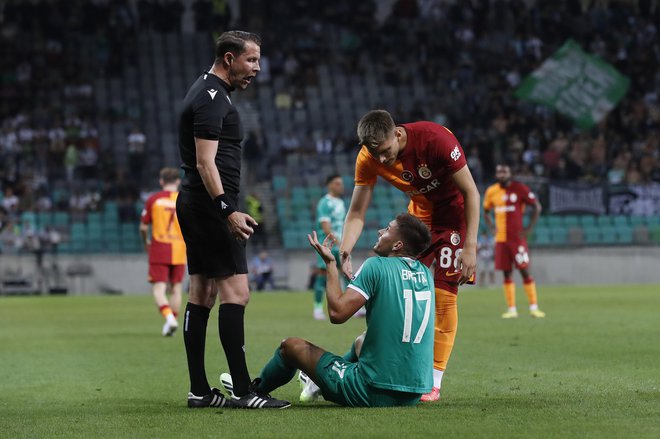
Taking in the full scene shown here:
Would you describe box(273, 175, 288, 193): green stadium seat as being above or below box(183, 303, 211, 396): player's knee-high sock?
above

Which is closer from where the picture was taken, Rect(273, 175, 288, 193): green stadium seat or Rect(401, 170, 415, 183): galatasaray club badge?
Rect(401, 170, 415, 183): galatasaray club badge

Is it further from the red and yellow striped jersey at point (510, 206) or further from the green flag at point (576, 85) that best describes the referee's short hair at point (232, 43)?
the green flag at point (576, 85)

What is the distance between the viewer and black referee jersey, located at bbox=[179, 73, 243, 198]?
7.23 m

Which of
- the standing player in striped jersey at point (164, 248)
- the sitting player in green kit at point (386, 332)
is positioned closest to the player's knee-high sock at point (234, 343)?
the sitting player in green kit at point (386, 332)

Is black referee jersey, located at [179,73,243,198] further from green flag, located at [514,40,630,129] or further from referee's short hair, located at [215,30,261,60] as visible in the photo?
green flag, located at [514,40,630,129]

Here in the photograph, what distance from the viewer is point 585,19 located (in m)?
42.2

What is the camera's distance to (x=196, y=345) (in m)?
7.61

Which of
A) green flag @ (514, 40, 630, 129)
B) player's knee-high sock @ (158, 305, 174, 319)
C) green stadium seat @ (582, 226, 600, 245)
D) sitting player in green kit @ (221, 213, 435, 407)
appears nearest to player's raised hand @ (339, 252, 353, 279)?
sitting player in green kit @ (221, 213, 435, 407)

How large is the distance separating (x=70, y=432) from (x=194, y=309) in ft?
4.65

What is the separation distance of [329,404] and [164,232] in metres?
8.46

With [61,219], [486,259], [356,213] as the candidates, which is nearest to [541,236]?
[486,259]

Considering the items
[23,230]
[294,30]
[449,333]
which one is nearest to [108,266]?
[23,230]

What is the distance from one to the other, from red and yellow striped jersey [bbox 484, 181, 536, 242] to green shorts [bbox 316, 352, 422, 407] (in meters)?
11.8

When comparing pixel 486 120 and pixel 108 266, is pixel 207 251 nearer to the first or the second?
pixel 108 266
